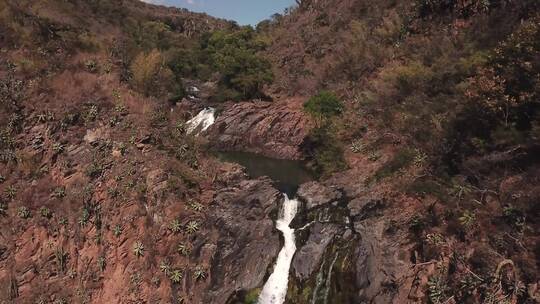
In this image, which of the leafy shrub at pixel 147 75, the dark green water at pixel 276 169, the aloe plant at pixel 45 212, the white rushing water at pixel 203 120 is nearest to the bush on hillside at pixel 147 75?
the leafy shrub at pixel 147 75

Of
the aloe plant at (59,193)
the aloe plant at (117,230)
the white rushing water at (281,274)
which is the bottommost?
the white rushing water at (281,274)

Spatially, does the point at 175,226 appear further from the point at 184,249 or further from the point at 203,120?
the point at 203,120

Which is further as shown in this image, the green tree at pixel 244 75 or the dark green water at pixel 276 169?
the green tree at pixel 244 75

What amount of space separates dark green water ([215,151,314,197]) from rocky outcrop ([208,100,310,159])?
5.02 ft

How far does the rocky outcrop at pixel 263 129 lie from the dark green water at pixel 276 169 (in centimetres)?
153

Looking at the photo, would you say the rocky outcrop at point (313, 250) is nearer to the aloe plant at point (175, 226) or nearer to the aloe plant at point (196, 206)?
the aloe plant at point (196, 206)

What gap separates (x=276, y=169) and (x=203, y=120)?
54.5 ft

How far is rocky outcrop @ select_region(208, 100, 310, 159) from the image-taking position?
47422 mm

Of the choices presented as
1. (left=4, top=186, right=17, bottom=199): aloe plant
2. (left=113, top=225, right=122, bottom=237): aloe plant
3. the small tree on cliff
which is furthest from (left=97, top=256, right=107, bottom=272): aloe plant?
the small tree on cliff

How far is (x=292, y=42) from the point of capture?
70125mm

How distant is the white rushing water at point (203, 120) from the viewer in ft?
171

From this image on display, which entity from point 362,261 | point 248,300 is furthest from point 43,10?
point 362,261

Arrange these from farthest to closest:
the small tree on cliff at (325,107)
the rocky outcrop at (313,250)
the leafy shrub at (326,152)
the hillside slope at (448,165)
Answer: the small tree on cliff at (325,107)
the leafy shrub at (326,152)
the rocky outcrop at (313,250)
the hillside slope at (448,165)

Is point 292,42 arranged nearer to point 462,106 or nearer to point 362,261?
point 462,106
